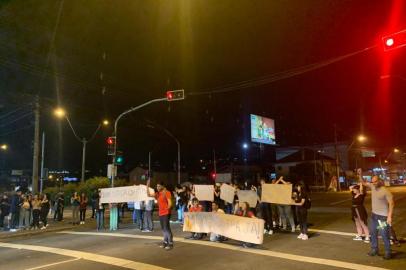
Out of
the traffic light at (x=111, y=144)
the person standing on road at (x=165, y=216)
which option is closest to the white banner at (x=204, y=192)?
the traffic light at (x=111, y=144)

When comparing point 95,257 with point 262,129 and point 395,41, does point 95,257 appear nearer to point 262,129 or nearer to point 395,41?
point 395,41

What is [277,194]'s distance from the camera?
1386cm

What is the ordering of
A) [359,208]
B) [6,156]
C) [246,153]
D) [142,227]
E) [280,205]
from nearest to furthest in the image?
[359,208] < [280,205] < [142,227] < [6,156] < [246,153]

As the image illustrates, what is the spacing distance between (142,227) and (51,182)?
51727 millimetres

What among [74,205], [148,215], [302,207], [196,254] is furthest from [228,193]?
[74,205]

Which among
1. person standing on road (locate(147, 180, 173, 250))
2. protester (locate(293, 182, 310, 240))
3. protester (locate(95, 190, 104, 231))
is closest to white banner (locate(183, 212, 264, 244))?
person standing on road (locate(147, 180, 173, 250))

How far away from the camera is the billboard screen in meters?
61.5

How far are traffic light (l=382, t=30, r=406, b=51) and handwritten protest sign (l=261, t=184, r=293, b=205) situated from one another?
5528mm

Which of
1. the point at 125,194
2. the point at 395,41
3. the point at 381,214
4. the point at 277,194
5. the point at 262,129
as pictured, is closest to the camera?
the point at 381,214

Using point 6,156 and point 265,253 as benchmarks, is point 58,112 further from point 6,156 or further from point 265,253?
point 6,156

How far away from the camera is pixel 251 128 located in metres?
60.9

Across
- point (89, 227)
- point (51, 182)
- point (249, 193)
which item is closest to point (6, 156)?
point (51, 182)

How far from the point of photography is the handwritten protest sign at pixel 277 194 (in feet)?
44.9

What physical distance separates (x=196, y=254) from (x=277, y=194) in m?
4.48
